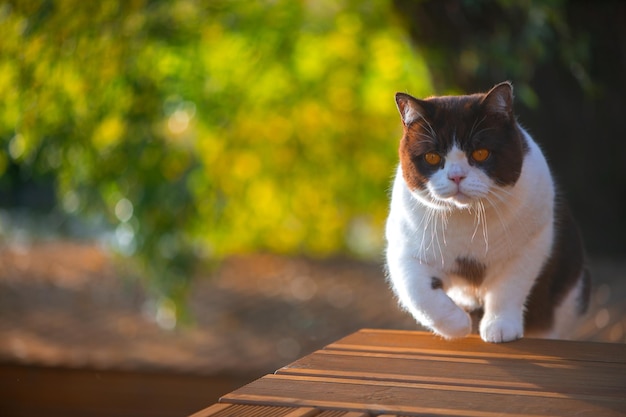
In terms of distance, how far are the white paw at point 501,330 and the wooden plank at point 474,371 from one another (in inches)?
7.6

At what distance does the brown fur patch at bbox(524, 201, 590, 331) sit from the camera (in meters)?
2.31

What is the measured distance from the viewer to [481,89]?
14.0 feet

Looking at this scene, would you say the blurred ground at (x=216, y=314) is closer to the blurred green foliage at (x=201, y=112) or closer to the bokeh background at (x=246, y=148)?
the bokeh background at (x=246, y=148)

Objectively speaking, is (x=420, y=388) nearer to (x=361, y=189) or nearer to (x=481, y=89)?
Answer: (x=481, y=89)

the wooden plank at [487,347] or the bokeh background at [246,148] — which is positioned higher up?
the bokeh background at [246,148]

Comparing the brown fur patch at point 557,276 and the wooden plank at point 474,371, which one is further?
the brown fur patch at point 557,276

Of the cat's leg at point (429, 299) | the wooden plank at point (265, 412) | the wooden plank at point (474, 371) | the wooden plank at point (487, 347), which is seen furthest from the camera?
the cat's leg at point (429, 299)

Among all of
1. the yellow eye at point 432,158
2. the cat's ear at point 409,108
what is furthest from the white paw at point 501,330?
the cat's ear at point 409,108

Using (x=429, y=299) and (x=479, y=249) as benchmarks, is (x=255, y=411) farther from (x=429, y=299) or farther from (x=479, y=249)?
(x=479, y=249)

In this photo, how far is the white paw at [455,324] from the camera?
206 centimetres

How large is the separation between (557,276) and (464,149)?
1.98ft

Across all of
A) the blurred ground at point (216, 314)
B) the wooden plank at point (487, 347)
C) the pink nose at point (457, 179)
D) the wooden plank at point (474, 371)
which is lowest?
the wooden plank at point (474, 371)

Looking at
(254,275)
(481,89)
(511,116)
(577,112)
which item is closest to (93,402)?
(254,275)

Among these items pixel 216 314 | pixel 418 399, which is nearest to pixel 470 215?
pixel 418 399
